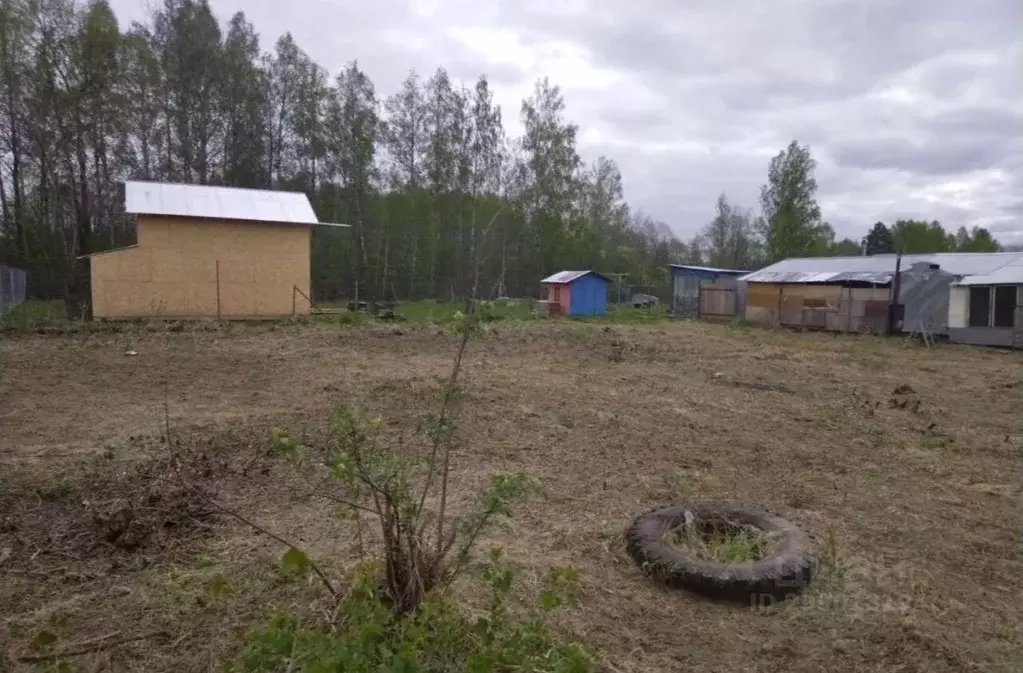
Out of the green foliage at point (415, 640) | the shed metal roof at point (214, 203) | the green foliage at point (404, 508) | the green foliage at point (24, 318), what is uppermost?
the shed metal roof at point (214, 203)

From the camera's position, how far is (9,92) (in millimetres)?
22359

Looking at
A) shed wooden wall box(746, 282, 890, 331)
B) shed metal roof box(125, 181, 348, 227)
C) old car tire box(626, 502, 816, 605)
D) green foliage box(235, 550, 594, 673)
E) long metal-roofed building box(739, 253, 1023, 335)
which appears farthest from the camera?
shed wooden wall box(746, 282, 890, 331)

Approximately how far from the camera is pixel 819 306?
22281mm

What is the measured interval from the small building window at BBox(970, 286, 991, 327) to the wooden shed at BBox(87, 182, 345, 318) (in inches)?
775

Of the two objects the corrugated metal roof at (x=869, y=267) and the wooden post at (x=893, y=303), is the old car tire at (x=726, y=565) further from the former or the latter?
the corrugated metal roof at (x=869, y=267)

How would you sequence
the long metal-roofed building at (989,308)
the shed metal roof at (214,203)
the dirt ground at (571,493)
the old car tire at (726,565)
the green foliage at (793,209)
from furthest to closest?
the green foliage at (793,209) → the shed metal roof at (214,203) → the long metal-roofed building at (989,308) → the old car tire at (726,565) → the dirt ground at (571,493)

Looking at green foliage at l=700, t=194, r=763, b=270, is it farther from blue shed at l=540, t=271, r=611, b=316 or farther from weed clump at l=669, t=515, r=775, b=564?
weed clump at l=669, t=515, r=775, b=564

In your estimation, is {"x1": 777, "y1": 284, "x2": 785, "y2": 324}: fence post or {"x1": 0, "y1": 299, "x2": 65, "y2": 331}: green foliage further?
{"x1": 777, "y1": 284, "x2": 785, "y2": 324}: fence post

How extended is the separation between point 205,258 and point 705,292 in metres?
19.6

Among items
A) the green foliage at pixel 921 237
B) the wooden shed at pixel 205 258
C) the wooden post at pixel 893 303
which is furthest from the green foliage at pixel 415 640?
the green foliage at pixel 921 237

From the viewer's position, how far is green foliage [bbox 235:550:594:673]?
2184mm

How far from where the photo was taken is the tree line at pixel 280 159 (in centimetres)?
2255

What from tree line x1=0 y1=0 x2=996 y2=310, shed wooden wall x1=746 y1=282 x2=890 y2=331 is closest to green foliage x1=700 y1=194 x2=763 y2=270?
tree line x1=0 y1=0 x2=996 y2=310

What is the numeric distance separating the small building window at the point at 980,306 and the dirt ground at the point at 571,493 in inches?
302
